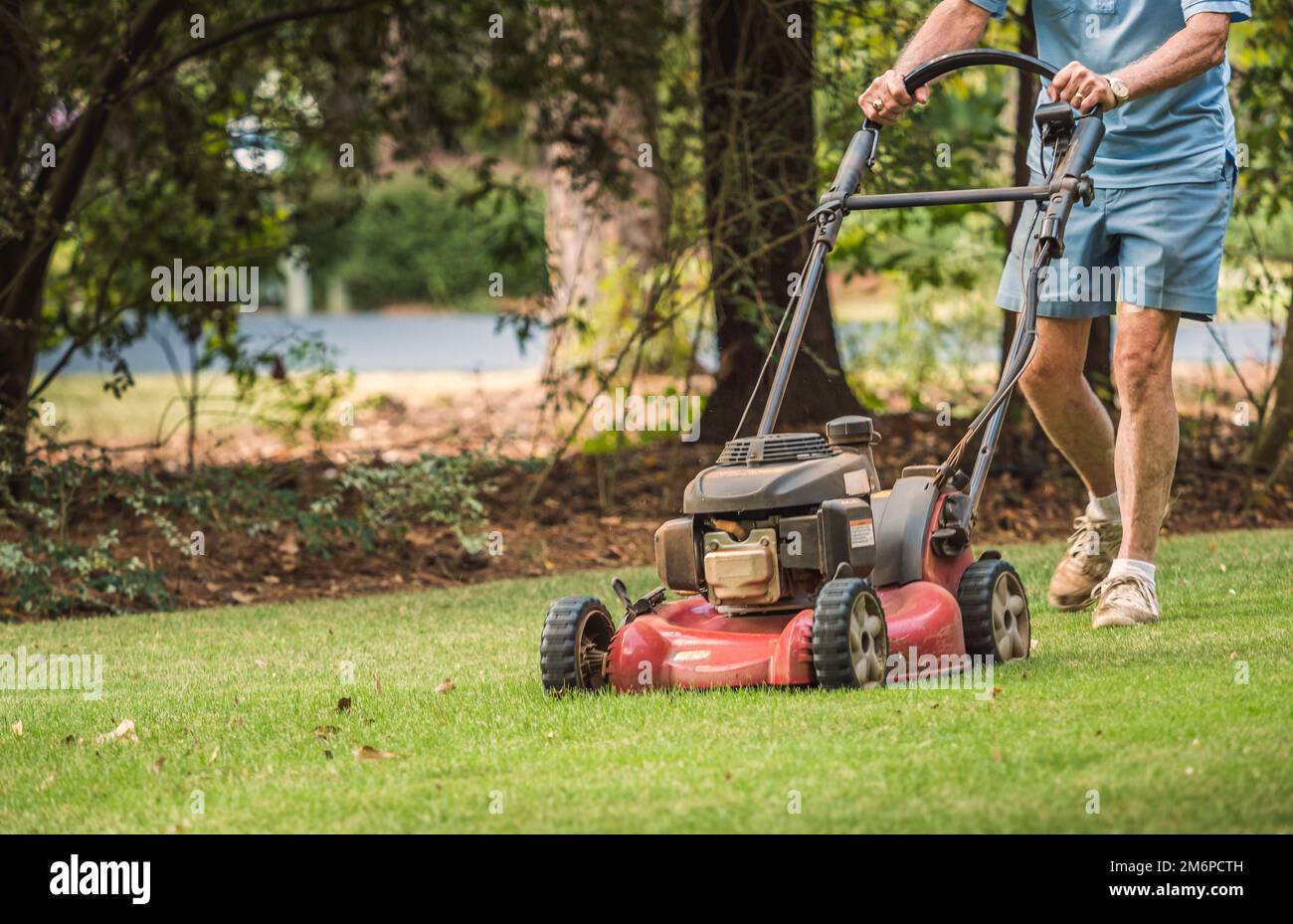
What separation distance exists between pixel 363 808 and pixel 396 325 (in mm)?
28829

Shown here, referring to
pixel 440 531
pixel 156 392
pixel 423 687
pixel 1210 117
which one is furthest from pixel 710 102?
pixel 156 392

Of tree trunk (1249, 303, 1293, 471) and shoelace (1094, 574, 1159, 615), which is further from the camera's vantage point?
tree trunk (1249, 303, 1293, 471)

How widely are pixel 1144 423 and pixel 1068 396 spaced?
33 cm

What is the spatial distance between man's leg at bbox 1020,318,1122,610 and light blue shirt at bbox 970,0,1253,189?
55 cm

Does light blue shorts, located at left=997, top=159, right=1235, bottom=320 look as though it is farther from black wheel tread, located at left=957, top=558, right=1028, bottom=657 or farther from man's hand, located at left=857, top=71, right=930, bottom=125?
black wheel tread, located at left=957, top=558, right=1028, bottom=657

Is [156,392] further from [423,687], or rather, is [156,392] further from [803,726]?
[803,726]

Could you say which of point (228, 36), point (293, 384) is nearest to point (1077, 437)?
point (228, 36)

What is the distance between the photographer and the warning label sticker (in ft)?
14.7

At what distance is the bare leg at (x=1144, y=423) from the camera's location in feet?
17.7

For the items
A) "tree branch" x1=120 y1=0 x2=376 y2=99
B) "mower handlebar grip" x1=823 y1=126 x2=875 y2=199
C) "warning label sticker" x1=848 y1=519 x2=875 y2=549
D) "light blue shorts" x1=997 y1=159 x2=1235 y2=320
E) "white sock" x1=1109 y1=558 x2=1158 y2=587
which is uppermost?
"tree branch" x1=120 y1=0 x2=376 y2=99

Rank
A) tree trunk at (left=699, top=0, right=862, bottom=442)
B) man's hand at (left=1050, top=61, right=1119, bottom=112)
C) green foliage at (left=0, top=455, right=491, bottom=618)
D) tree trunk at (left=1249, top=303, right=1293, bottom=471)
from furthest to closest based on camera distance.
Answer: tree trunk at (left=1249, top=303, right=1293, bottom=471)
tree trunk at (left=699, top=0, right=862, bottom=442)
green foliage at (left=0, top=455, right=491, bottom=618)
man's hand at (left=1050, top=61, right=1119, bottom=112)

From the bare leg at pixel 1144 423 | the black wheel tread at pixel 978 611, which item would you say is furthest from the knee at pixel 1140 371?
the black wheel tread at pixel 978 611

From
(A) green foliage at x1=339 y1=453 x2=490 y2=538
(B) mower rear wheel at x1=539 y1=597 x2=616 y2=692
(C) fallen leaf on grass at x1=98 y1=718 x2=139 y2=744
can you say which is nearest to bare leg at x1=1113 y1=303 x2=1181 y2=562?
(B) mower rear wheel at x1=539 y1=597 x2=616 y2=692

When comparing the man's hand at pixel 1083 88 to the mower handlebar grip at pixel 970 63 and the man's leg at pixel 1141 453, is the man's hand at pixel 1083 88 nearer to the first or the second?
the mower handlebar grip at pixel 970 63
